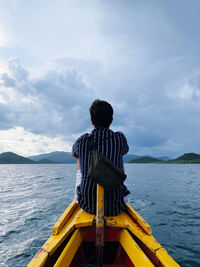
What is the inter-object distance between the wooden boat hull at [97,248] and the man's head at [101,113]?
1.57 metres

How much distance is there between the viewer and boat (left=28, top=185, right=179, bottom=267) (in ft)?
7.70

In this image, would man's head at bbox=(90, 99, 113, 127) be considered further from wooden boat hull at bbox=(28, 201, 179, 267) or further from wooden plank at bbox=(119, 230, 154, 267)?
wooden plank at bbox=(119, 230, 154, 267)

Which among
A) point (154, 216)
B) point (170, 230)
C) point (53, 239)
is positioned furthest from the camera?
point (154, 216)

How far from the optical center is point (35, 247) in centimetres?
538

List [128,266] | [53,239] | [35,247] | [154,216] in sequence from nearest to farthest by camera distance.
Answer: [53,239]
[128,266]
[35,247]
[154,216]

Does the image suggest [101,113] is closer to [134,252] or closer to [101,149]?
[101,149]

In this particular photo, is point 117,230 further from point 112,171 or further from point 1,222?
point 1,222

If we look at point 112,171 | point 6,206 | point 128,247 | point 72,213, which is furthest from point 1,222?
point 112,171

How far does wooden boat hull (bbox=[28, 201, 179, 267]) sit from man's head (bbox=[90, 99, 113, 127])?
157cm

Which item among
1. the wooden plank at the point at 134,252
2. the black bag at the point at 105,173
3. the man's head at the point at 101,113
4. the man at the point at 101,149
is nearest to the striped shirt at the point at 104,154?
the man at the point at 101,149

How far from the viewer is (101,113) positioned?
113 inches

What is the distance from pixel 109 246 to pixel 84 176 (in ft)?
6.00

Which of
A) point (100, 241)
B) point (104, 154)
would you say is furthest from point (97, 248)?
point (104, 154)

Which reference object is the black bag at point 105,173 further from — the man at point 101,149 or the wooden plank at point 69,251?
the wooden plank at point 69,251
